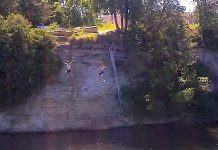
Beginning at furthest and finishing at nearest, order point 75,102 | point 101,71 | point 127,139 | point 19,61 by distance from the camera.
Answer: point 101,71 → point 75,102 → point 19,61 → point 127,139

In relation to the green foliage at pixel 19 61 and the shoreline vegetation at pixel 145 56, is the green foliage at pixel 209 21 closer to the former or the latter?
the shoreline vegetation at pixel 145 56

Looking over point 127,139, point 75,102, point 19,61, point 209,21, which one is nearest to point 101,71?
point 75,102

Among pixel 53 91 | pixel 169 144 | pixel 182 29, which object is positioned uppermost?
pixel 182 29

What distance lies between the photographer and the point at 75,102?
3550cm

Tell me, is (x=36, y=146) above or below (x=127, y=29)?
below

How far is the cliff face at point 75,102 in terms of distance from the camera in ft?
111

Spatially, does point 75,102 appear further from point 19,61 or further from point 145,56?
point 145,56

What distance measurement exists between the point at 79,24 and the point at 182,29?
40.0ft

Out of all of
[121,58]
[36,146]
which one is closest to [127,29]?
[121,58]

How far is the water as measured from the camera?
2977 centimetres

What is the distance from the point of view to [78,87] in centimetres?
3625

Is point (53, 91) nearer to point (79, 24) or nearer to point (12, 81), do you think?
point (12, 81)

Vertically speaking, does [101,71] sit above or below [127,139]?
above

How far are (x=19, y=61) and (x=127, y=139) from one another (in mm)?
9043
